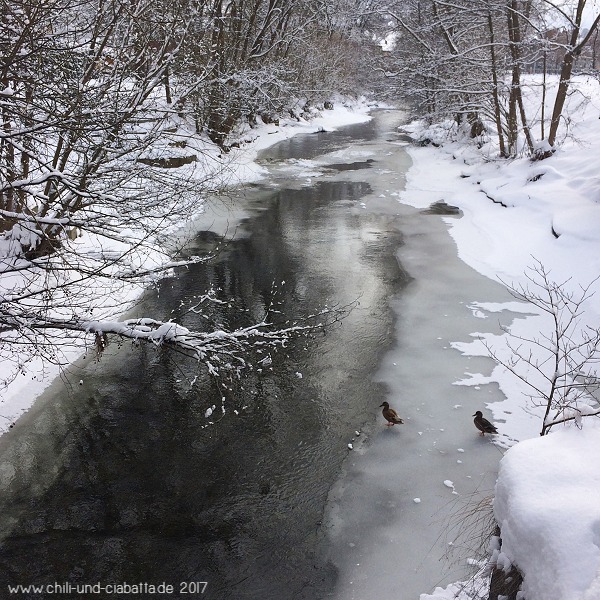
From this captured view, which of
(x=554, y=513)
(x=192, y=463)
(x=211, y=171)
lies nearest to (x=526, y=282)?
(x=211, y=171)

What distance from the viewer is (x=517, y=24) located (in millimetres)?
17781

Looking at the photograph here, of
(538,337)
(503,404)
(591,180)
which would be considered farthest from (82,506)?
(591,180)

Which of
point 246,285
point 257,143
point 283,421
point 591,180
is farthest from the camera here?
point 257,143

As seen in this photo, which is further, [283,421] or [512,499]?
[283,421]

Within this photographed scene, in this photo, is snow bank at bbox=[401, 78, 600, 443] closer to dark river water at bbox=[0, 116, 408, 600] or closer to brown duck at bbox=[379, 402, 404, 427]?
brown duck at bbox=[379, 402, 404, 427]

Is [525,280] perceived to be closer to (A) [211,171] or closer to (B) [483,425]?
(B) [483,425]

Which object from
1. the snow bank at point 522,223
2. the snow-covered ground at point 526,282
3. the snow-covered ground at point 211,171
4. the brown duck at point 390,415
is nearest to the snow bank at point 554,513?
the snow-covered ground at point 526,282

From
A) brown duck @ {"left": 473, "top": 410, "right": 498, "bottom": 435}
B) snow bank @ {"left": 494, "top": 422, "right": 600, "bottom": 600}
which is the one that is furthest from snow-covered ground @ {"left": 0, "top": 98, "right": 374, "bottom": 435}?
brown duck @ {"left": 473, "top": 410, "right": 498, "bottom": 435}

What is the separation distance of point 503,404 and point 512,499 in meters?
4.44

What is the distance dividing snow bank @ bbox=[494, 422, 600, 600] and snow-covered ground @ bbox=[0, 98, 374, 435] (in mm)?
3783

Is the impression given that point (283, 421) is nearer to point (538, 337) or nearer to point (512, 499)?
point (512, 499)

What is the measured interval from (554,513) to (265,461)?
392cm

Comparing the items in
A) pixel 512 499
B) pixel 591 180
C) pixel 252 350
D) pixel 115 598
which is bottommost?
pixel 115 598

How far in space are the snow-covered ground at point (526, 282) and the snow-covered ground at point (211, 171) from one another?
3.91 meters
